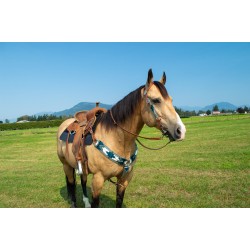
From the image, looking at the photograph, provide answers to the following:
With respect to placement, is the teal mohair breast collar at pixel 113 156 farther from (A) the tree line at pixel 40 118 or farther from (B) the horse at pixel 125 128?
(A) the tree line at pixel 40 118

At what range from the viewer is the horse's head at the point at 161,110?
10.2 feet

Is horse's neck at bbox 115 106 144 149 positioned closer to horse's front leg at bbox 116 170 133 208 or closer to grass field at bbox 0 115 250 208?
horse's front leg at bbox 116 170 133 208

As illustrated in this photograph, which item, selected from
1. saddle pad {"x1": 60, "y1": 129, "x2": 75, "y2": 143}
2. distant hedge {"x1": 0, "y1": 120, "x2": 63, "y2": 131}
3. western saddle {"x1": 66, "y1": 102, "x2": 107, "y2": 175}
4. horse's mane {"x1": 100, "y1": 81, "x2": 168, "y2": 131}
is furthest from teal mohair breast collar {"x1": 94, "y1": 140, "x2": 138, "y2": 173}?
distant hedge {"x1": 0, "y1": 120, "x2": 63, "y2": 131}

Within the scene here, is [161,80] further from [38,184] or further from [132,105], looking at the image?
[38,184]

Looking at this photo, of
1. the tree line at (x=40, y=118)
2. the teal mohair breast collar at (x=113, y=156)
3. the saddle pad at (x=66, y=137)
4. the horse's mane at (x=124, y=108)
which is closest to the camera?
the horse's mane at (x=124, y=108)

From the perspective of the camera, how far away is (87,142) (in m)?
3.98

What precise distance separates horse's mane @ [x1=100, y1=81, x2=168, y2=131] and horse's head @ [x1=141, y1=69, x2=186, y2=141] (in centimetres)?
9

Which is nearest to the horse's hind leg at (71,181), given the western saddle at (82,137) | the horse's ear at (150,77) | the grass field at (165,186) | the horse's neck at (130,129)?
the grass field at (165,186)

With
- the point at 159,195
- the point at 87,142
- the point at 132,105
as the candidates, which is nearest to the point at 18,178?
the point at 159,195

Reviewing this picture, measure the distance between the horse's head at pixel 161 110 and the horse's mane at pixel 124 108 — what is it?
0.09 metres

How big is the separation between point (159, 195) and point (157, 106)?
3499mm

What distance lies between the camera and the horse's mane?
11.5 feet

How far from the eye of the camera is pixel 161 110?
3209 mm

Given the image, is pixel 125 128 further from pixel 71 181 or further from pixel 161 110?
pixel 71 181
